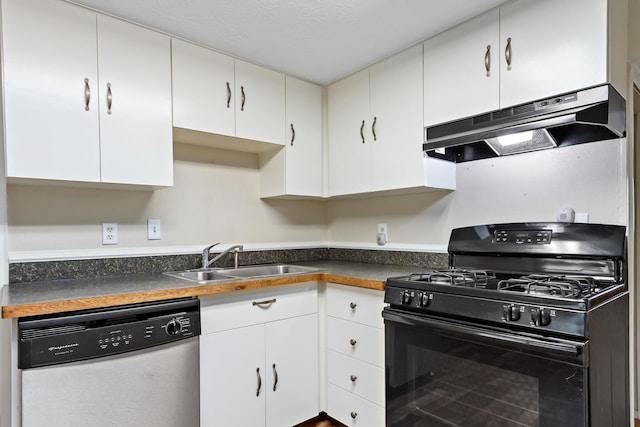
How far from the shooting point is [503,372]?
1.23 m

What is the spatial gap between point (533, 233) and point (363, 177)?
101 centimetres

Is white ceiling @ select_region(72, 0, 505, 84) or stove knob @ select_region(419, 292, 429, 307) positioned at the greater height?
white ceiling @ select_region(72, 0, 505, 84)

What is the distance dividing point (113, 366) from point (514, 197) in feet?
6.47

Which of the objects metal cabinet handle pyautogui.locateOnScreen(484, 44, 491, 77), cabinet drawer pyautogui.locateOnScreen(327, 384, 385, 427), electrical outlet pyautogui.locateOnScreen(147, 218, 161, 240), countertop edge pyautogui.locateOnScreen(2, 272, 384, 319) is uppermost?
metal cabinet handle pyautogui.locateOnScreen(484, 44, 491, 77)

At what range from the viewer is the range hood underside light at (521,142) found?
168 centimetres

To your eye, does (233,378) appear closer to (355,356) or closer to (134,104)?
(355,356)

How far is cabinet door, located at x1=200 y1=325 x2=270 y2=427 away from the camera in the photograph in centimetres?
161

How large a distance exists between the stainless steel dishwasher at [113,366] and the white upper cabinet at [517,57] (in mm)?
1620

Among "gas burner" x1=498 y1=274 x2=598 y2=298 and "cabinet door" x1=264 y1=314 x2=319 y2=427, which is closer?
"gas burner" x1=498 y1=274 x2=598 y2=298

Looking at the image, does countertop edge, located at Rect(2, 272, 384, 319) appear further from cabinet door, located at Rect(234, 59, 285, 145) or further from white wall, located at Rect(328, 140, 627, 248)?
cabinet door, located at Rect(234, 59, 285, 145)

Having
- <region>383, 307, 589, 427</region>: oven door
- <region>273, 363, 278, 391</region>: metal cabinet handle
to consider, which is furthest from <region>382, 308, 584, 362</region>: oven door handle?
<region>273, 363, 278, 391</region>: metal cabinet handle

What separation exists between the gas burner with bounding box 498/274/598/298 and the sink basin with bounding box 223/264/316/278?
1.11 m

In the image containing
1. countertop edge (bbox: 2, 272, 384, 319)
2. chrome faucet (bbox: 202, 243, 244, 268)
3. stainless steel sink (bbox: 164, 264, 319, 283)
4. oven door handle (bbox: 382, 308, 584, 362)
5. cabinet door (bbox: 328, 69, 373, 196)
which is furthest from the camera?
cabinet door (bbox: 328, 69, 373, 196)

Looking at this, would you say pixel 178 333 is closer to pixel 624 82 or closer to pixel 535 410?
pixel 535 410
